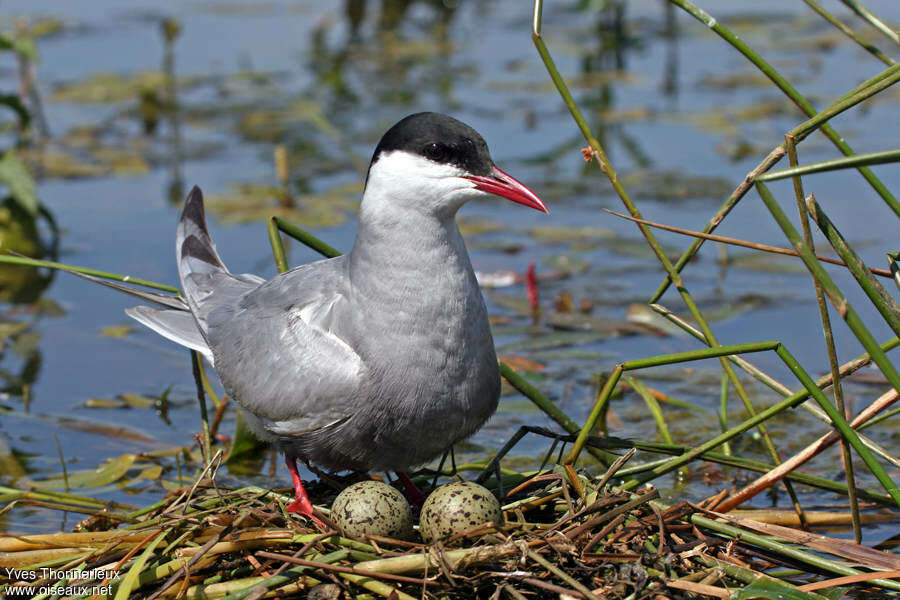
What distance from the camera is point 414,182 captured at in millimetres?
3762

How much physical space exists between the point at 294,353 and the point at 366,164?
4775 millimetres

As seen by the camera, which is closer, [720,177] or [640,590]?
[640,590]

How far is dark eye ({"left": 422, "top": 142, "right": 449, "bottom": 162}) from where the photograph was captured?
3.72 meters

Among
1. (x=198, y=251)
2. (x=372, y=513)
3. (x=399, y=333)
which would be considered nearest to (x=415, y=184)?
(x=399, y=333)

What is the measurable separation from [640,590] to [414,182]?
151 centimetres

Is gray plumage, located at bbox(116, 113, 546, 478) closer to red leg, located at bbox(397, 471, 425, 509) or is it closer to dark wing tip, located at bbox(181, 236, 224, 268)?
red leg, located at bbox(397, 471, 425, 509)

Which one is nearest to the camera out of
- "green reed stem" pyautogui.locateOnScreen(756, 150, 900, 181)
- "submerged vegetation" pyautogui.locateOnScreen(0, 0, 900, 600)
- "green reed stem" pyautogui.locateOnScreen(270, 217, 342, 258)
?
"green reed stem" pyautogui.locateOnScreen(756, 150, 900, 181)

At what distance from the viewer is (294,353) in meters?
3.97

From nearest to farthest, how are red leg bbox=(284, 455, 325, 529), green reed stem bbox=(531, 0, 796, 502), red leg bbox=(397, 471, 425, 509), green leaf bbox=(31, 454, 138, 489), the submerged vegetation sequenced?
the submerged vegetation, red leg bbox=(284, 455, 325, 529), green reed stem bbox=(531, 0, 796, 502), red leg bbox=(397, 471, 425, 509), green leaf bbox=(31, 454, 138, 489)

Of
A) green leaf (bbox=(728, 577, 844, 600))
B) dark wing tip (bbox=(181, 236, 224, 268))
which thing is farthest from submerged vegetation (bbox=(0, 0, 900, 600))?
dark wing tip (bbox=(181, 236, 224, 268))

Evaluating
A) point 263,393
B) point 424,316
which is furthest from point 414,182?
point 263,393

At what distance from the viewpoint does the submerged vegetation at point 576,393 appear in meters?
3.26

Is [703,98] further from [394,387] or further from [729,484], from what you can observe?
[394,387]

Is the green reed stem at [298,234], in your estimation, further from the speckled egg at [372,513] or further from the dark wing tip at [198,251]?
the speckled egg at [372,513]
